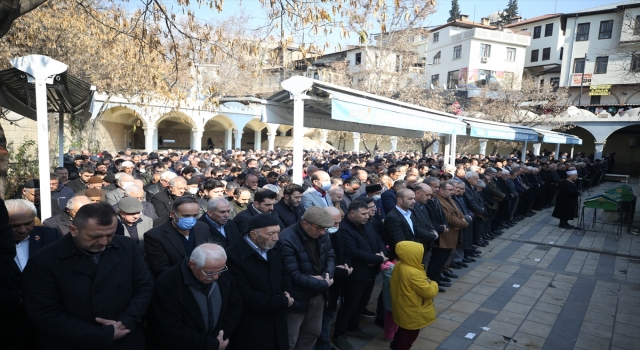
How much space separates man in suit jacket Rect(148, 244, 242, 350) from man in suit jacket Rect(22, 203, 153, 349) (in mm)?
167

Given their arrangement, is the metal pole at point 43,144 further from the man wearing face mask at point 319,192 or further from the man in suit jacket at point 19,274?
the man wearing face mask at point 319,192

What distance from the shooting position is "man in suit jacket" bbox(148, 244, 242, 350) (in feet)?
8.41

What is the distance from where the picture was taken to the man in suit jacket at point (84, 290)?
2.25 meters

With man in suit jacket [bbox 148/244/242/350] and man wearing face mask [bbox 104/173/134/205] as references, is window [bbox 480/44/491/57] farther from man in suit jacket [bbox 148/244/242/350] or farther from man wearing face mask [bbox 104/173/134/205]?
man in suit jacket [bbox 148/244/242/350]

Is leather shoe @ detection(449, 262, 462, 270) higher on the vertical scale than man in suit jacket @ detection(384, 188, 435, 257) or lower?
lower

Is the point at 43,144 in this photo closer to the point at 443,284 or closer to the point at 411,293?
the point at 411,293

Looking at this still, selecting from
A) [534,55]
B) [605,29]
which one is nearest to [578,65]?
[605,29]

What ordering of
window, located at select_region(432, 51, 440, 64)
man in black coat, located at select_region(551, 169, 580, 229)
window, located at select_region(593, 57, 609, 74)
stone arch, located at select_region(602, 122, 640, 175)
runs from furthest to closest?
window, located at select_region(432, 51, 440, 64), window, located at select_region(593, 57, 609, 74), stone arch, located at select_region(602, 122, 640, 175), man in black coat, located at select_region(551, 169, 580, 229)

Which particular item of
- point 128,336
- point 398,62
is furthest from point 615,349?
point 398,62

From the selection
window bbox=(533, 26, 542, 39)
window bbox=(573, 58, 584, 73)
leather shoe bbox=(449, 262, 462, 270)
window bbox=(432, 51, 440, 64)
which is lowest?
leather shoe bbox=(449, 262, 462, 270)

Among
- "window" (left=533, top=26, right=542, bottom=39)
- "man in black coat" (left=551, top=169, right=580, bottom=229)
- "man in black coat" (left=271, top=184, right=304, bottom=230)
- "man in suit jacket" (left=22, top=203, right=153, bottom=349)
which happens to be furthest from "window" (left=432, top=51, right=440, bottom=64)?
"man in suit jacket" (left=22, top=203, right=153, bottom=349)

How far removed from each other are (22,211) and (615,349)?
6032 mm

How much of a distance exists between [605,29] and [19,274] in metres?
44.6

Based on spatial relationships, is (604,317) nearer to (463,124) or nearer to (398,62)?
(463,124)
